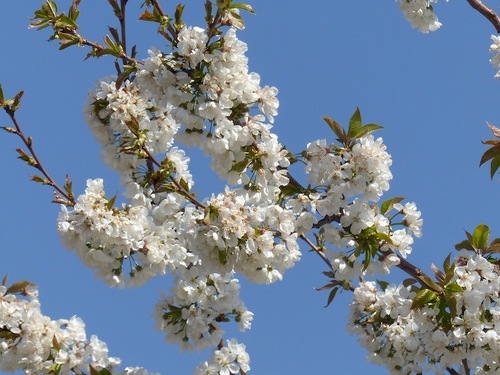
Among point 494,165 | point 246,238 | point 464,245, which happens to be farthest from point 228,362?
point 494,165

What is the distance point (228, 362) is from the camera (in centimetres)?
522

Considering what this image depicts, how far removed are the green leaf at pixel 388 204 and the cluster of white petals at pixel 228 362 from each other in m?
1.51

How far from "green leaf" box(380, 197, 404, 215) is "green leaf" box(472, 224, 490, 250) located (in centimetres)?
59

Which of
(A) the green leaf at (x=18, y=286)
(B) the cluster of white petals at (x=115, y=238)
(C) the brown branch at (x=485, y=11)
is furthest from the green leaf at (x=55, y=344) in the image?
(C) the brown branch at (x=485, y=11)

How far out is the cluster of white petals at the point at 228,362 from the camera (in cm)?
516

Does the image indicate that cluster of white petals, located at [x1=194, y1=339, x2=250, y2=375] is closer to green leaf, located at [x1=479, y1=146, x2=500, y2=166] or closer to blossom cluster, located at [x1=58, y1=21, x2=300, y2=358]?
blossom cluster, located at [x1=58, y1=21, x2=300, y2=358]

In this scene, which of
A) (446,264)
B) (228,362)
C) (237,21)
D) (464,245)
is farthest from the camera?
(228,362)

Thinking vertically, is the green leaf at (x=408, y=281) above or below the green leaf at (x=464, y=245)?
below

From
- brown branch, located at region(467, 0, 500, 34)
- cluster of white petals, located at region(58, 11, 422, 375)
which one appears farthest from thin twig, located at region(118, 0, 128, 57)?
brown branch, located at region(467, 0, 500, 34)

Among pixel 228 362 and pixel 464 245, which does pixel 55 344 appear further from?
pixel 464 245

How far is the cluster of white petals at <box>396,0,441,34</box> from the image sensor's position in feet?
23.1

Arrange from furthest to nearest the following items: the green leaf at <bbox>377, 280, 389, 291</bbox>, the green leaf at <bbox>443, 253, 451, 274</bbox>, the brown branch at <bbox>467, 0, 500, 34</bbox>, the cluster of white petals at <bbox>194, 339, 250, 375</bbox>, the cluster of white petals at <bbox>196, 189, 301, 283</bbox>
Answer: the brown branch at <bbox>467, 0, 500, 34</bbox> → the green leaf at <bbox>377, 280, 389, 291</bbox> → the cluster of white petals at <bbox>194, 339, 250, 375</bbox> → the green leaf at <bbox>443, 253, 451, 274</bbox> → the cluster of white petals at <bbox>196, 189, 301, 283</bbox>

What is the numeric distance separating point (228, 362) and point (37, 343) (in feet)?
4.43

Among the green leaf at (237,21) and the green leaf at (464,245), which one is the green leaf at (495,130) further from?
the green leaf at (237,21)
